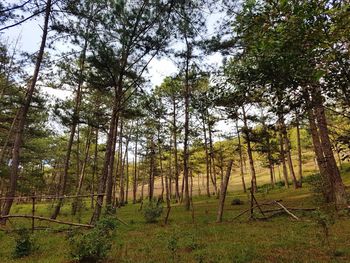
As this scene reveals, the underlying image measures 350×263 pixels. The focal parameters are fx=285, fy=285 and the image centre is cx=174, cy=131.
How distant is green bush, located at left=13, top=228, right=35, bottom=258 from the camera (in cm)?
869

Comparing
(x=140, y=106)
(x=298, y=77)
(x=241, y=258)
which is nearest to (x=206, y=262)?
(x=241, y=258)

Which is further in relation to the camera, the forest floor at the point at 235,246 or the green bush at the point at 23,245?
the green bush at the point at 23,245

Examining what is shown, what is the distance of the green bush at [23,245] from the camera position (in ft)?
28.5

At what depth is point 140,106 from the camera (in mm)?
19922

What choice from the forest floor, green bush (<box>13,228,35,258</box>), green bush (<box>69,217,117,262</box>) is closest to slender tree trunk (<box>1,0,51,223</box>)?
the forest floor

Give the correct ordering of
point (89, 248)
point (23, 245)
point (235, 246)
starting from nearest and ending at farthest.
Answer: point (89, 248) < point (235, 246) < point (23, 245)

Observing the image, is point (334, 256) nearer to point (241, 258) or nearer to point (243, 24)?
point (241, 258)

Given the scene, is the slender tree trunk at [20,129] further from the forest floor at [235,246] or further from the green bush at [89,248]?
the green bush at [89,248]

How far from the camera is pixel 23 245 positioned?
889 cm

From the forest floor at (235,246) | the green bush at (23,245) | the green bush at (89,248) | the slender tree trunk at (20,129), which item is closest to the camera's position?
the green bush at (89,248)

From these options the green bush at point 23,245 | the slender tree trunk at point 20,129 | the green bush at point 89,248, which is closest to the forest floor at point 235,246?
the green bush at point 23,245

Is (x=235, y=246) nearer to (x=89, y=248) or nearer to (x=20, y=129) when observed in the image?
(x=89, y=248)

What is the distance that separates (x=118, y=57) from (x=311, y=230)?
39.9 feet

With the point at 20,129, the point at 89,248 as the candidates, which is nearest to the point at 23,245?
the point at 89,248
